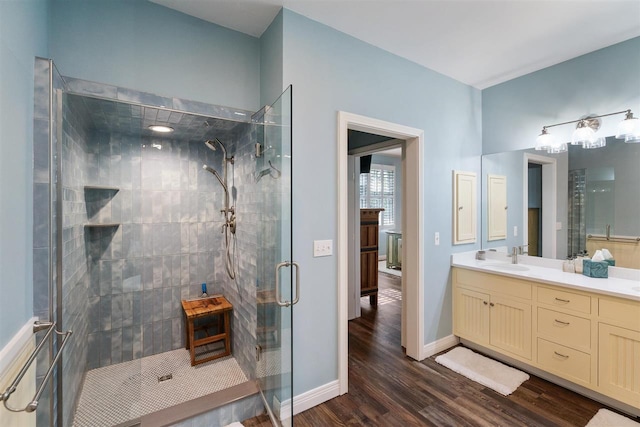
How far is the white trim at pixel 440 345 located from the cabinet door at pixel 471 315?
0.10 meters

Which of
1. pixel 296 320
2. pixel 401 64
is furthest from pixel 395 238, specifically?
pixel 296 320

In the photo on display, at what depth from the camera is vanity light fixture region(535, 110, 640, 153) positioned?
223 centimetres

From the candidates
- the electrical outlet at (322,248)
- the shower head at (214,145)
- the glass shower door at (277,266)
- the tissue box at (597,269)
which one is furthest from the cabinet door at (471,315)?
the shower head at (214,145)

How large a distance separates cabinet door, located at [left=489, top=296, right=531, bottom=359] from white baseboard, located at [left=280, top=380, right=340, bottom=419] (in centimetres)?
158

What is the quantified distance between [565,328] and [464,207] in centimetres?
132

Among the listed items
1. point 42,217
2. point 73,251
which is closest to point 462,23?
point 42,217

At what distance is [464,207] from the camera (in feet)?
10.0

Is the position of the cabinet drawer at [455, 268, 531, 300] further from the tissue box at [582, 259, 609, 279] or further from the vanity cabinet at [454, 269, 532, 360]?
the tissue box at [582, 259, 609, 279]

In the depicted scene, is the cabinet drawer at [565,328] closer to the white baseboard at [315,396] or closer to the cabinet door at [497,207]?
the cabinet door at [497,207]

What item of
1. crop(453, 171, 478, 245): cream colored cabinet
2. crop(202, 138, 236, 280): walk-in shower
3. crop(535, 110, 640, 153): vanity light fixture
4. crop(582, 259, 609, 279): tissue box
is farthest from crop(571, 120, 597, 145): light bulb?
crop(202, 138, 236, 280): walk-in shower

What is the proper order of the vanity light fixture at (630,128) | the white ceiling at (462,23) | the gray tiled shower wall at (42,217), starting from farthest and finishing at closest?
the vanity light fixture at (630,128) < the white ceiling at (462,23) < the gray tiled shower wall at (42,217)

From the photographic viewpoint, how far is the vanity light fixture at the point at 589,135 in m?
2.23

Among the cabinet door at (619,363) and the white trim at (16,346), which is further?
the cabinet door at (619,363)

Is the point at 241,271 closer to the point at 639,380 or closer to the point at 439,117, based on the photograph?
the point at 439,117
